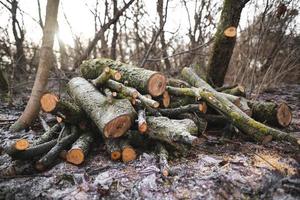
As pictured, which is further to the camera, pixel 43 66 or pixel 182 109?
pixel 43 66

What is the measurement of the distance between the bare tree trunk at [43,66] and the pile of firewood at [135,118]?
0.48 m

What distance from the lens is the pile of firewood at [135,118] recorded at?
312cm

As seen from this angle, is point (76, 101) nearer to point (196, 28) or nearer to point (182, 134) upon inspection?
point (182, 134)

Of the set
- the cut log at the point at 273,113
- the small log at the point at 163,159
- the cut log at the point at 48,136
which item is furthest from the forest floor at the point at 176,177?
the cut log at the point at 273,113

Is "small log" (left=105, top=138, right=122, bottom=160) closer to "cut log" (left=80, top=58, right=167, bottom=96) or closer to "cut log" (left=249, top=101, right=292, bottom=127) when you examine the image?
"cut log" (left=80, top=58, right=167, bottom=96)

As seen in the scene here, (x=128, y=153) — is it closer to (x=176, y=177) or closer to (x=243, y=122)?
(x=176, y=177)

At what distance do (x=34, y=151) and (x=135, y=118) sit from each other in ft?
4.00

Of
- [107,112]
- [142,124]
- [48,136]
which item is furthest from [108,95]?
[48,136]

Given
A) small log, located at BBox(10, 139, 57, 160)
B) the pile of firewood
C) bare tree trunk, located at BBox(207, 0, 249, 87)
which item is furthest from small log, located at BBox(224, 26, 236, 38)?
small log, located at BBox(10, 139, 57, 160)

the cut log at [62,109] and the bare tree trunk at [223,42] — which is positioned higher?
the bare tree trunk at [223,42]

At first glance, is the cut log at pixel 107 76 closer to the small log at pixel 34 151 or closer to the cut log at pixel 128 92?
the cut log at pixel 128 92

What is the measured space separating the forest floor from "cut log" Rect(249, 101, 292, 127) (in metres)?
0.77

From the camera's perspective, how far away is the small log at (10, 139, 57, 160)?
3.00 meters

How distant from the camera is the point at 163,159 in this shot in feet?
9.70
